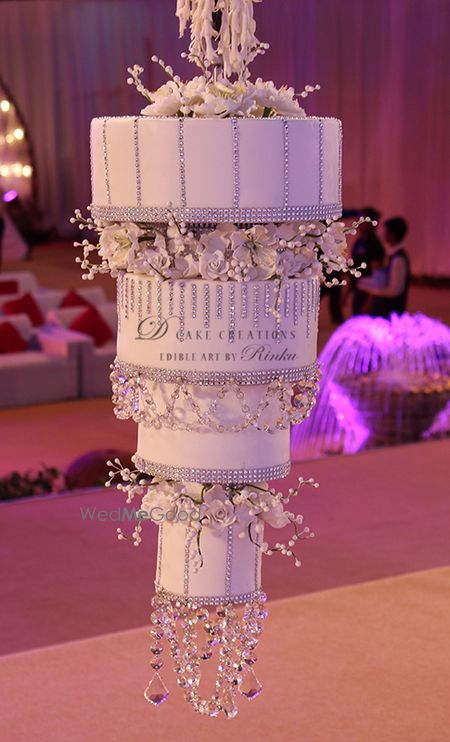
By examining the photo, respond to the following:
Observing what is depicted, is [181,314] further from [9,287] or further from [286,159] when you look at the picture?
[9,287]

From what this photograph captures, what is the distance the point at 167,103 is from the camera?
3.12 metres

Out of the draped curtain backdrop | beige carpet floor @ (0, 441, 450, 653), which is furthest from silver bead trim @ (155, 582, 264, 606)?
the draped curtain backdrop

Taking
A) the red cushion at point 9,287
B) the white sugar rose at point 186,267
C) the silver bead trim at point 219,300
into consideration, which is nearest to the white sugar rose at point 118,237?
the white sugar rose at point 186,267

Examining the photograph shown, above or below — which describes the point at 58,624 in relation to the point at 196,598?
below

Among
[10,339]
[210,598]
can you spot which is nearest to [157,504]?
[210,598]

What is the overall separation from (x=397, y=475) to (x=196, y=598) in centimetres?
424

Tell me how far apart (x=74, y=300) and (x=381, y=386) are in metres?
1.93

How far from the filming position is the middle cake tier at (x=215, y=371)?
10.3 ft

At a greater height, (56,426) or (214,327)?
(214,327)

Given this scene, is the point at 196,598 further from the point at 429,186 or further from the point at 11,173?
the point at 429,186

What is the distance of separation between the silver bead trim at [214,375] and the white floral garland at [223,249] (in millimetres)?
213

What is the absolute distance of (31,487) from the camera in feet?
23.9

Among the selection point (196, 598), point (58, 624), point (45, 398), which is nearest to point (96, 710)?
point (58, 624)

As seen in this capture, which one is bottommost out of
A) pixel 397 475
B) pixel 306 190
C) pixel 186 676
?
pixel 397 475
